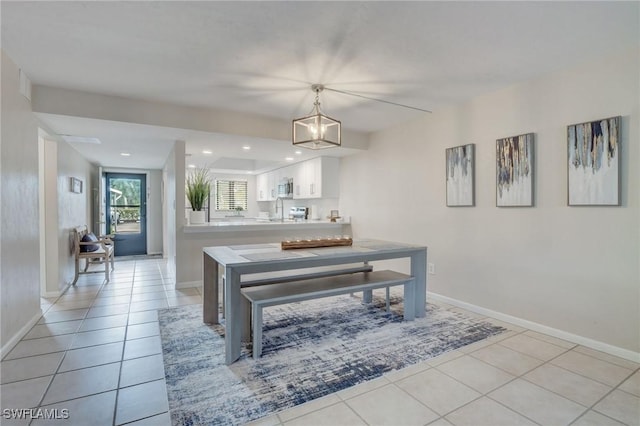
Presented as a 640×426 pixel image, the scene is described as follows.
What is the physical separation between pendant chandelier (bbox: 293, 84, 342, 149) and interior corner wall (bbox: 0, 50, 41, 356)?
7.50 ft

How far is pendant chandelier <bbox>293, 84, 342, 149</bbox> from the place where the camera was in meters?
2.71

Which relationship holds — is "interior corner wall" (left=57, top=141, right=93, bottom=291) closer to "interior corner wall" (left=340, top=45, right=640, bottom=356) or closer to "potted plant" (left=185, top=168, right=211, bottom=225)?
"potted plant" (left=185, top=168, right=211, bottom=225)

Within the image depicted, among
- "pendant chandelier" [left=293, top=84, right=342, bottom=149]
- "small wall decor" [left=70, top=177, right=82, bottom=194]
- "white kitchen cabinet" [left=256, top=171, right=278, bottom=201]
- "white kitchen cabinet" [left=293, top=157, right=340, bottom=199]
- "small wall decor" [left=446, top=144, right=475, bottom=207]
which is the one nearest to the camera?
"pendant chandelier" [left=293, top=84, right=342, bottom=149]

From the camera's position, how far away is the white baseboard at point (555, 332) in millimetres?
2389

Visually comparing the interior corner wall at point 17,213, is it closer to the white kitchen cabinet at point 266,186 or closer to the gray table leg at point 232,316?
the gray table leg at point 232,316

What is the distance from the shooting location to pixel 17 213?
8.59 feet

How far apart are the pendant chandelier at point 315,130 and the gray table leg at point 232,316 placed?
1.31 meters

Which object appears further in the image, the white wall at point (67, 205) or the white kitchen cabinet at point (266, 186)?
the white kitchen cabinet at point (266, 186)

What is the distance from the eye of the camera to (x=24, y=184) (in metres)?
2.79

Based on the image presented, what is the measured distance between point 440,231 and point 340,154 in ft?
7.33

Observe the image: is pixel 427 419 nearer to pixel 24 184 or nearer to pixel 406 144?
pixel 406 144

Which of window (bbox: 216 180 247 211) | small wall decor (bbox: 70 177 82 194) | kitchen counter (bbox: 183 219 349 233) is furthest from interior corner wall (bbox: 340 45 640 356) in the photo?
window (bbox: 216 180 247 211)

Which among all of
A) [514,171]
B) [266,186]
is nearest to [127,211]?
[266,186]

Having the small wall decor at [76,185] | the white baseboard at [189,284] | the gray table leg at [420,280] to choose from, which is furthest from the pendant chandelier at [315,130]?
the small wall decor at [76,185]
